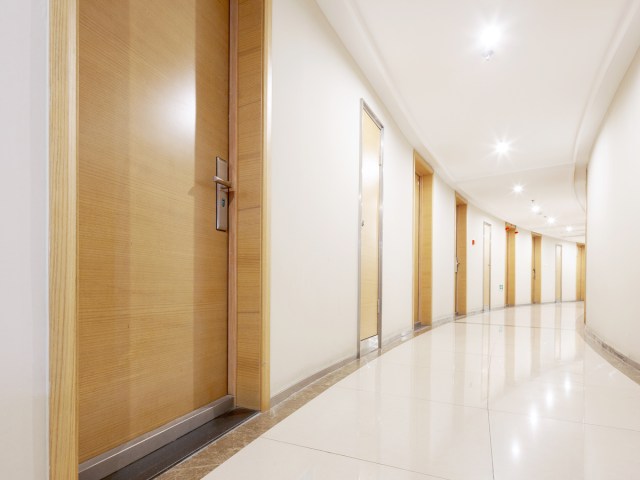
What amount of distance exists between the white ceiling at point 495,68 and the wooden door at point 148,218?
4.54 ft

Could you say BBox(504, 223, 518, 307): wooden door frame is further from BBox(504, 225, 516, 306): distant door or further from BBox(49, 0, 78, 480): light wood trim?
BBox(49, 0, 78, 480): light wood trim

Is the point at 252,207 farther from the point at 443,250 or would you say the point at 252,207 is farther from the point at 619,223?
the point at 443,250

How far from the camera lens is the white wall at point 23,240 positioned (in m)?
0.72

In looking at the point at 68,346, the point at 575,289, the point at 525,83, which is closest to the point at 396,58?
the point at 525,83

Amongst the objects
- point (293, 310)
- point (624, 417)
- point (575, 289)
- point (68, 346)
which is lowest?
point (575, 289)

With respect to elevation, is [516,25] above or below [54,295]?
above

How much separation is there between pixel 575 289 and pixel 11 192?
17.2 m

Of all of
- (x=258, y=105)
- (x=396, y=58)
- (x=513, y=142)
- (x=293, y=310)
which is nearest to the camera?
(x=258, y=105)

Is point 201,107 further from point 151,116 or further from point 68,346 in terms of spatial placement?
point 68,346

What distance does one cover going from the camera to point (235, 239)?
68.4 inches

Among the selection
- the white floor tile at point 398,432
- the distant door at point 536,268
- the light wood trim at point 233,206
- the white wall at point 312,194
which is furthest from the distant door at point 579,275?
the light wood trim at point 233,206

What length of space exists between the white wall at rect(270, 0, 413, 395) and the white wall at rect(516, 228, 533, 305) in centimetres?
970

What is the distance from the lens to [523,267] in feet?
35.7

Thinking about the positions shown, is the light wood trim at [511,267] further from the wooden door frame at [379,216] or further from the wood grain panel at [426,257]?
the wooden door frame at [379,216]
